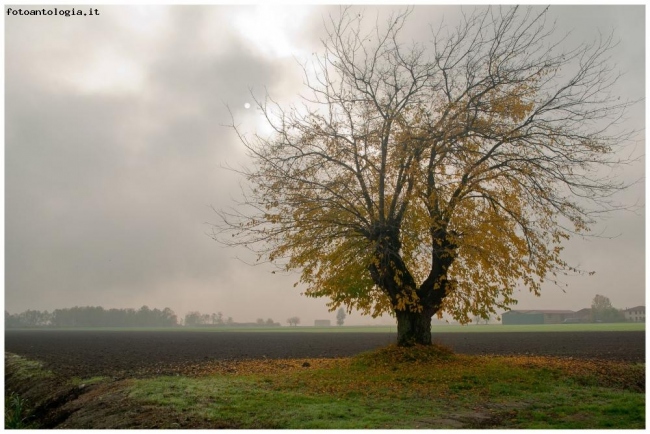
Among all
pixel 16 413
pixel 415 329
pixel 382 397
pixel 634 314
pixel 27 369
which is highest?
pixel 634 314

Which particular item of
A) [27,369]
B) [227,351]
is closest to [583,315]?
[227,351]

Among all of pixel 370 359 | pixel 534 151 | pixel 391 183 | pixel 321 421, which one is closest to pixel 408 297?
pixel 370 359

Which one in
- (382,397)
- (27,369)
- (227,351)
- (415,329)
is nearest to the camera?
(382,397)

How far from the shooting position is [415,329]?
84.9 ft

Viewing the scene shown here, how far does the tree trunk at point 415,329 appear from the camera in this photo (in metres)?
25.8

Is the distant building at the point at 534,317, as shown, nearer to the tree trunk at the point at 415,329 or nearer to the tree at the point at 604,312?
the tree at the point at 604,312

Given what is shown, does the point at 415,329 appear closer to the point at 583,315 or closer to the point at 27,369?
the point at 27,369

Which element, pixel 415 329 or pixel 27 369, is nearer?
pixel 415 329

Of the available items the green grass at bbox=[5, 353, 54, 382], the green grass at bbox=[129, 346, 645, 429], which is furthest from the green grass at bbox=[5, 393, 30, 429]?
the green grass at bbox=[5, 353, 54, 382]

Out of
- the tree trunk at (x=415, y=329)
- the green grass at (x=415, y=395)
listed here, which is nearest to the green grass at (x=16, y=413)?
the green grass at (x=415, y=395)

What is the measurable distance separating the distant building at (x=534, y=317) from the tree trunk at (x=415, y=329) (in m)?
165

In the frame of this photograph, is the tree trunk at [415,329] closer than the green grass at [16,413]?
No

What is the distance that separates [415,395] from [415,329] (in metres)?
7.94

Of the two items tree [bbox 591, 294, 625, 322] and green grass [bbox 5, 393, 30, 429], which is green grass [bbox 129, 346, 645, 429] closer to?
green grass [bbox 5, 393, 30, 429]
